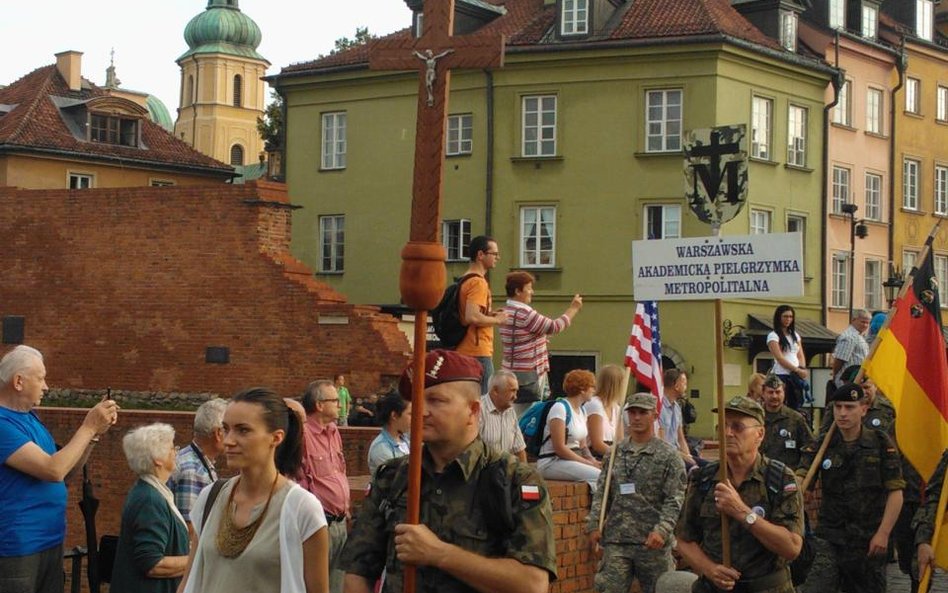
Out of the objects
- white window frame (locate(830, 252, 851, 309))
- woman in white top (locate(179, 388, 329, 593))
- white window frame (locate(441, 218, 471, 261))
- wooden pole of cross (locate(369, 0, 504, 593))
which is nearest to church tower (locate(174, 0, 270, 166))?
white window frame (locate(441, 218, 471, 261))

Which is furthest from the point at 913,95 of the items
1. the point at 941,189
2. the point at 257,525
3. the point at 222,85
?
the point at 222,85

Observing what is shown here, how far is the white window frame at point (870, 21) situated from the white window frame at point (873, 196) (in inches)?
173

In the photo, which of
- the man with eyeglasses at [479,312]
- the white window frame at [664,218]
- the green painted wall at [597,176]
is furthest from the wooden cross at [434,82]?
the white window frame at [664,218]

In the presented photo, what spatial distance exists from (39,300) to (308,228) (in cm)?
1269

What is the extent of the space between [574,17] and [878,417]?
3454 cm

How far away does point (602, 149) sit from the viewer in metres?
45.8

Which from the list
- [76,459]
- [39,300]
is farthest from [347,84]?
[76,459]

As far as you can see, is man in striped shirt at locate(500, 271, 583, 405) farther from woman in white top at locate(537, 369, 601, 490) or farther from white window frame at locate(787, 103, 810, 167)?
white window frame at locate(787, 103, 810, 167)

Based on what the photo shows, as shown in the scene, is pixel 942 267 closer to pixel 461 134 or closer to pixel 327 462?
pixel 461 134

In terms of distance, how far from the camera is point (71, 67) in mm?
65188

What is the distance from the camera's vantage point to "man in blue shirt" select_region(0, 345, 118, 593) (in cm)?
899

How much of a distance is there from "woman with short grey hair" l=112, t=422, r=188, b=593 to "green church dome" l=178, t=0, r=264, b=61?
117 meters

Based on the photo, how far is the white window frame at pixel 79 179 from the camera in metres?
59.8

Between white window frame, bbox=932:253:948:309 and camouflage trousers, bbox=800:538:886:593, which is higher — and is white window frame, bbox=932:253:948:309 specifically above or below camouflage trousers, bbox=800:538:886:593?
above
